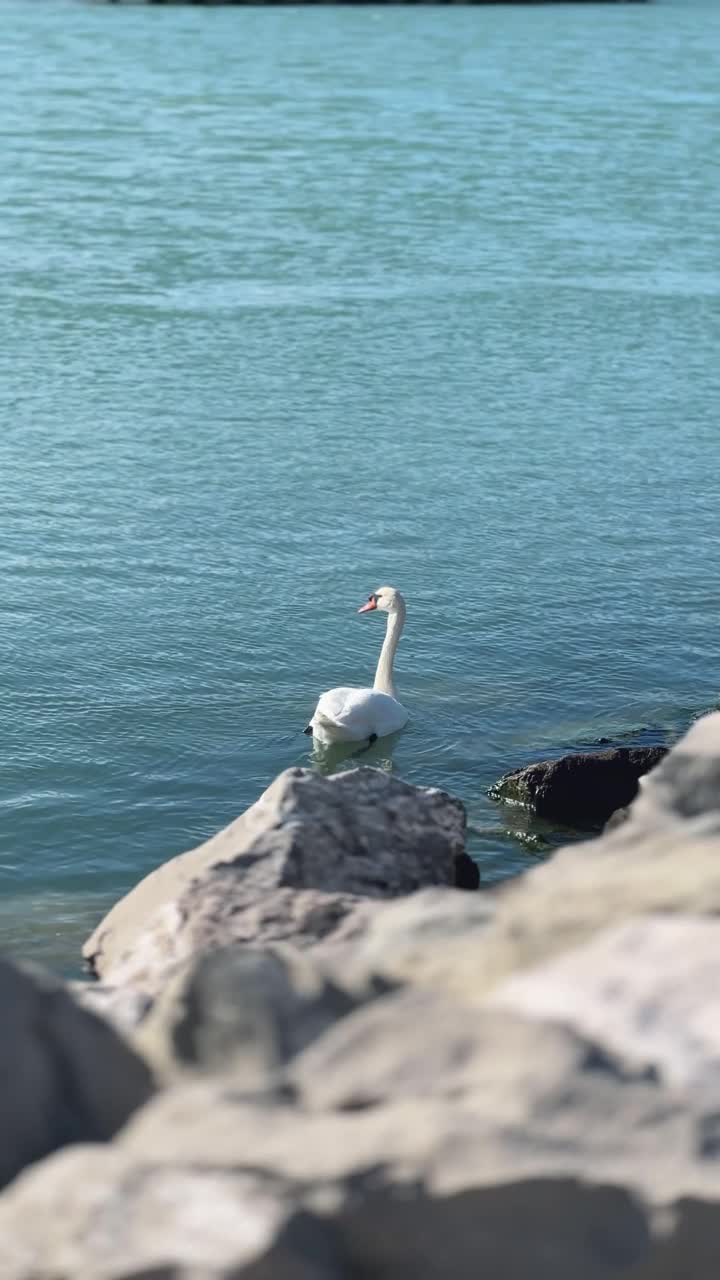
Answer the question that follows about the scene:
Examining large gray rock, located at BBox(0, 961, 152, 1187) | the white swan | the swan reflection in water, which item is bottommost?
the swan reflection in water

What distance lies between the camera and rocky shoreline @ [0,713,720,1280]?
181 inches

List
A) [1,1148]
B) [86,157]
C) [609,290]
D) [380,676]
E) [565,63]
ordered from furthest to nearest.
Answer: [565,63] → [86,157] → [609,290] → [380,676] → [1,1148]

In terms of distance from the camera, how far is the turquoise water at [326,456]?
15.1m

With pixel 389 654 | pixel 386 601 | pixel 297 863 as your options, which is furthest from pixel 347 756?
pixel 297 863

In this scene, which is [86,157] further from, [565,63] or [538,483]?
[565,63]

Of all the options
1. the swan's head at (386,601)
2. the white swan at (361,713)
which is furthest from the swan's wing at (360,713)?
the swan's head at (386,601)

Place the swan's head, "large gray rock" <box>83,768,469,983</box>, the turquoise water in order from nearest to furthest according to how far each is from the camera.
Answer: "large gray rock" <box>83,768,469,983</box>
the turquoise water
the swan's head

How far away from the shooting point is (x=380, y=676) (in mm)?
15922

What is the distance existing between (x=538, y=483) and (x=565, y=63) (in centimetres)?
4261

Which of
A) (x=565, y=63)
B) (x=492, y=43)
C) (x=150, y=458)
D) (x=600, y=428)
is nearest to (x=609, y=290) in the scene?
(x=600, y=428)

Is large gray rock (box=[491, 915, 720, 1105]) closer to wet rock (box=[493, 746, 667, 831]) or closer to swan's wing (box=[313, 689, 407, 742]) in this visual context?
→ wet rock (box=[493, 746, 667, 831])

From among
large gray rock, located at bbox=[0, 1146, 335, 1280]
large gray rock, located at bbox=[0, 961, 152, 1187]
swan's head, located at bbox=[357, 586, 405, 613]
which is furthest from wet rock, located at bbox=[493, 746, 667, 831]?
large gray rock, located at bbox=[0, 1146, 335, 1280]

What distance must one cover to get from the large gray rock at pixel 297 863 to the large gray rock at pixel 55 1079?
289cm

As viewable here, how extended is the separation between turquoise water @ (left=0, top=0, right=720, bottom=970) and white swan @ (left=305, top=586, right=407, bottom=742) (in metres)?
0.32
